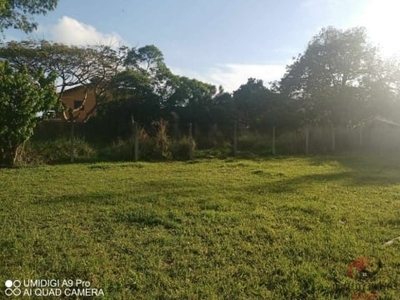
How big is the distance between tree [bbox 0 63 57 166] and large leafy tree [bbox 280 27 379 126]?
16.2 metres

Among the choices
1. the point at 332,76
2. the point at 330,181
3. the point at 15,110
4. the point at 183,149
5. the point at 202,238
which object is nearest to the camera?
the point at 202,238

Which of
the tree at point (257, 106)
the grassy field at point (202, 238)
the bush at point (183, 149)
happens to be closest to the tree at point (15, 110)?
the grassy field at point (202, 238)

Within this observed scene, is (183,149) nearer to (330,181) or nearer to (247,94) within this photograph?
(330,181)

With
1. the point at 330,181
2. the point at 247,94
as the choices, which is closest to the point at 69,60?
the point at 247,94

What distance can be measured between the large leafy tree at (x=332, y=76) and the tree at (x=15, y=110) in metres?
16.2

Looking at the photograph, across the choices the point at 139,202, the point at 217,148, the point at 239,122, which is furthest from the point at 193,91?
the point at 139,202

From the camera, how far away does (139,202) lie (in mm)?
5699

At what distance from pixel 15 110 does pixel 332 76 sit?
18.8 meters

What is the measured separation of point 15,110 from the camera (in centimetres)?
1035

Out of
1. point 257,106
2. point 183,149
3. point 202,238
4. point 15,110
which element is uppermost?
point 257,106

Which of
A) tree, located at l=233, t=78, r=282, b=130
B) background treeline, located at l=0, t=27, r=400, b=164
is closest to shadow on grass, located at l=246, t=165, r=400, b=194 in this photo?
background treeline, located at l=0, t=27, r=400, b=164

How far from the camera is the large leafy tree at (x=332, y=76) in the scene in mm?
21594

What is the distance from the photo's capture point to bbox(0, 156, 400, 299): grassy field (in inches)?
115

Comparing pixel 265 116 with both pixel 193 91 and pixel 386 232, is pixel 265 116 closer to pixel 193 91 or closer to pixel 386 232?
pixel 193 91
